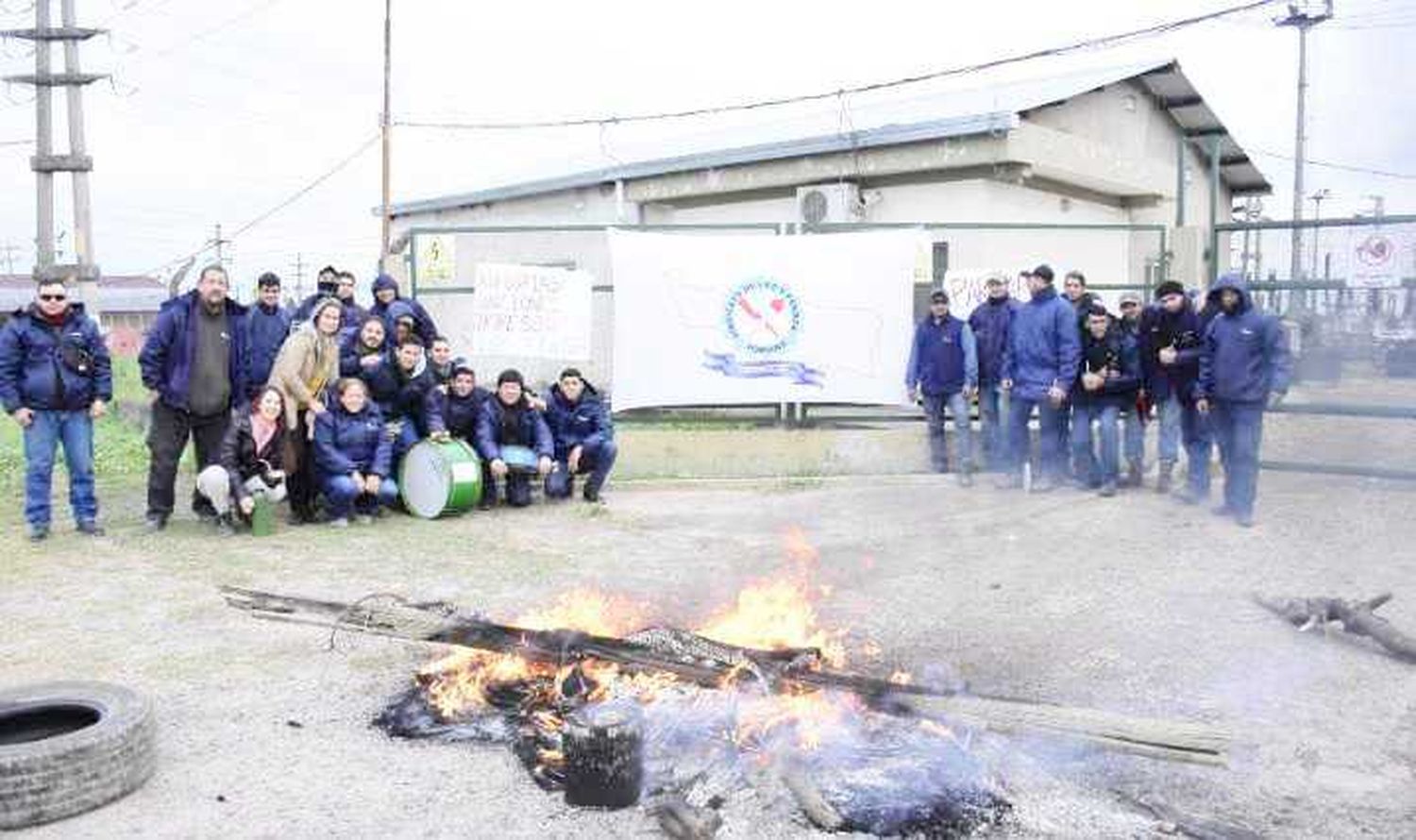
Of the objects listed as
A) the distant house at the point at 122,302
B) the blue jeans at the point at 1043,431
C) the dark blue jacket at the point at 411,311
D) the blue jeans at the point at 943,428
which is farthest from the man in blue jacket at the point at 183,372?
the distant house at the point at 122,302

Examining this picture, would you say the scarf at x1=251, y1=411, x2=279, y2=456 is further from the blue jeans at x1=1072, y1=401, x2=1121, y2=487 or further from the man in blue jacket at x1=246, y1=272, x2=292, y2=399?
the blue jeans at x1=1072, y1=401, x2=1121, y2=487

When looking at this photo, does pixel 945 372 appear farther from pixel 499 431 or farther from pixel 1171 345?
pixel 499 431

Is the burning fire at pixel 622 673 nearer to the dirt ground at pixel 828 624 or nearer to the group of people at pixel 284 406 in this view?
the dirt ground at pixel 828 624

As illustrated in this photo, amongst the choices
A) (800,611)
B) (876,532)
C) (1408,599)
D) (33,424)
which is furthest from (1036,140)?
(33,424)

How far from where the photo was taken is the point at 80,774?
4160mm

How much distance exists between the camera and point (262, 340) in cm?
964

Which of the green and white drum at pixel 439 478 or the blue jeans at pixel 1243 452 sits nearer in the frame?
the blue jeans at pixel 1243 452

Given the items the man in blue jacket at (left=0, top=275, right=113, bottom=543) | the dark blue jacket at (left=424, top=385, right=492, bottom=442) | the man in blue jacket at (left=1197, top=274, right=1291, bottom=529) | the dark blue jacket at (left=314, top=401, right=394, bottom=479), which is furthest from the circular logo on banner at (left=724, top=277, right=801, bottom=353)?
the man in blue jacket at (left=0, top=275, right=113, bottom=543)

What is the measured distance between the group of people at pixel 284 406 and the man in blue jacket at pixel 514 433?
13 millimetres

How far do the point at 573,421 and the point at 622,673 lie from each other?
550 centimetres

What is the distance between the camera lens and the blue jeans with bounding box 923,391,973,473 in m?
11.0

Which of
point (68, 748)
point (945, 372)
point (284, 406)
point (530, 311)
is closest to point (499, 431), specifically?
point (284, 406)

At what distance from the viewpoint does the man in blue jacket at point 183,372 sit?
9078 millimetres

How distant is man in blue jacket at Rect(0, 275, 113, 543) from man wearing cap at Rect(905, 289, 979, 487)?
23.2 ft
